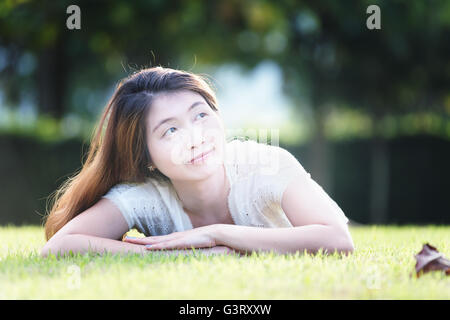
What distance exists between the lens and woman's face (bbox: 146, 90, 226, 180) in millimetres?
4078

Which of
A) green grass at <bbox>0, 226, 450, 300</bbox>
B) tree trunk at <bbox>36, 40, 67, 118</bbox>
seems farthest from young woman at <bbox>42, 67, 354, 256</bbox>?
tree trunk at <bbox>36, 40, 67, 118</bbox>

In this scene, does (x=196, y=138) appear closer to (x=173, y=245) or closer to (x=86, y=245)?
(x=173, y=245)

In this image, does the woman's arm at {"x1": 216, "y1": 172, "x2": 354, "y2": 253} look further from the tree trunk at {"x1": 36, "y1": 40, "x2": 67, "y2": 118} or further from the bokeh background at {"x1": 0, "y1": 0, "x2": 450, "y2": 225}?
the tree trunk at {"x1": 36, "y1": 40, "x2": 67, "y2": 118}

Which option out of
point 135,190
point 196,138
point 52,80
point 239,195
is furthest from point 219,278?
point 52,80

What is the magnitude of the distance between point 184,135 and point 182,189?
22.1 inches

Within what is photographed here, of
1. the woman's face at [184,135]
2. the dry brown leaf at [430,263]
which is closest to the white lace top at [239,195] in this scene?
the woman's face at [184,135]

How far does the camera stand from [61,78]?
15.8m

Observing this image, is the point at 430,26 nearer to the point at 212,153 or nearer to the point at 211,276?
the point at 212,153

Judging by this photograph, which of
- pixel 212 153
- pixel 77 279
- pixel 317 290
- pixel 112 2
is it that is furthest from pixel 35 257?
pixel 112 2

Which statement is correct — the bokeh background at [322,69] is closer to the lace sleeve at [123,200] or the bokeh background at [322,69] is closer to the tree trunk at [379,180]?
the tree trunk at [379,180]

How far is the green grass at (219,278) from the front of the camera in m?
2.81

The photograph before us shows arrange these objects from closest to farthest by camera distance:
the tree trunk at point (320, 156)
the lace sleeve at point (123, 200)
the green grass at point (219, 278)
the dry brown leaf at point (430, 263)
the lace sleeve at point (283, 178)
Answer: the green grass at point (219, 278)
the dry brown leaf at point (430, 263)
the lace sleeve at point (283, 178)
the lace sleeve at point (123, 200)
the tree trunk at point (320, 156)

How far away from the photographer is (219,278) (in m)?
3.02

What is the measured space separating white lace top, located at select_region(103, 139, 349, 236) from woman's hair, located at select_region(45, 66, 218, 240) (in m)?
0.12
